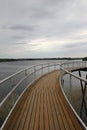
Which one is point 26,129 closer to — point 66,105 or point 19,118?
point 19,118

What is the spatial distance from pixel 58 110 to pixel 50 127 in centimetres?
154

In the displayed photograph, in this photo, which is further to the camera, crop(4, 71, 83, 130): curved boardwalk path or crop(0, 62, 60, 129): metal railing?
crop(0, 62, 60, 129): metal railing

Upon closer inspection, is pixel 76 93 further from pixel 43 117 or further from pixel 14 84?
pixel 43 117

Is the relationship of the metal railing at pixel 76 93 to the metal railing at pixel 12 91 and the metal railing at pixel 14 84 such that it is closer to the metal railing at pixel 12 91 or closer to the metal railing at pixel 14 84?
the metal railing at pixel 14 84

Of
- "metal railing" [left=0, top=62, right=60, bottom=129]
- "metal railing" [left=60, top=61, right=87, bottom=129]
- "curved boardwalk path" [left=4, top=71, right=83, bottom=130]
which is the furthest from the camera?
"metal railing" [left=60, top=61, right=87, bottom=129]

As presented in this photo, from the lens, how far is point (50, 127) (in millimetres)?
4996

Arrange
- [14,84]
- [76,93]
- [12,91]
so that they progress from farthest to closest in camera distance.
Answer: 1. [76,93]
2. [14,84]
3. [12,91]

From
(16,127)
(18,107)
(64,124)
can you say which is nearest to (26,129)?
(16,127)

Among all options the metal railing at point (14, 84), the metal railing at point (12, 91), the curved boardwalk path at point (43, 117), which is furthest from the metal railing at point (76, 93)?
the metal railing at point (12, 91)

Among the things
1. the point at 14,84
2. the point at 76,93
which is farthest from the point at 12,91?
the point at 76,93

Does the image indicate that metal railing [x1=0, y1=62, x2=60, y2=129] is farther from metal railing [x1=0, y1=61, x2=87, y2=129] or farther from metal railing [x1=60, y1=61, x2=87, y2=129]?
metal railing [x1=60, y1=61, x2=87, y2=129]

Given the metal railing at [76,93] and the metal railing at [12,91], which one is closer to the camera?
the metal railing at [12,91]

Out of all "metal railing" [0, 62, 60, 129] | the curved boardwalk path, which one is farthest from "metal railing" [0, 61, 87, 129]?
the curved boardwalk path

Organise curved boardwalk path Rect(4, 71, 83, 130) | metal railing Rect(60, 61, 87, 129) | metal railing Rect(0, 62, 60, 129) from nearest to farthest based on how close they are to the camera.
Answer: curved boardwalk path Rect(4, 71, 83, 130) < metal railing Rect(0, 62, 60, 129) < metal railing Rect(60, 61, 87, 129)
